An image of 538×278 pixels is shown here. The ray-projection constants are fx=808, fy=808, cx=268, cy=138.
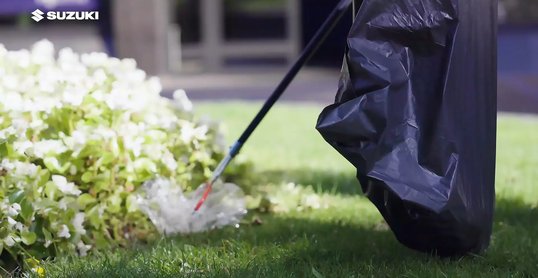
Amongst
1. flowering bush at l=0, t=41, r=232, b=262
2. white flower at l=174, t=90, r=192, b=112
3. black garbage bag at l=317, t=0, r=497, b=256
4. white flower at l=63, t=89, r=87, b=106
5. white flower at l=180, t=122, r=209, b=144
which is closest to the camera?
black garbage bag at l=317, t=0, r=497, b=256

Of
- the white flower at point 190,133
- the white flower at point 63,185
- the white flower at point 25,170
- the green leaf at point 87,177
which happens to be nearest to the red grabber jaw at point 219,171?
the white flower at point 190,133

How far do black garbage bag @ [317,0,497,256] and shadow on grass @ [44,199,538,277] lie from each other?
225 millimetres

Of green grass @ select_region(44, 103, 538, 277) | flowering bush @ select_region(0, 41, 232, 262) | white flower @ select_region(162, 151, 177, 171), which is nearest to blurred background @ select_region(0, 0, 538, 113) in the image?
green grass @ select_region(44, 103, 538, 277)

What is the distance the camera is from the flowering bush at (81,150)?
2.91 m

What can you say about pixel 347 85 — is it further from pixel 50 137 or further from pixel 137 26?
pixel 137 26

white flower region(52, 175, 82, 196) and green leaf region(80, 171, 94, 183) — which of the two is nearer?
white flower region(52, 175, 82, 196)

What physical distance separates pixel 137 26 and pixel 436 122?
37.9 feet

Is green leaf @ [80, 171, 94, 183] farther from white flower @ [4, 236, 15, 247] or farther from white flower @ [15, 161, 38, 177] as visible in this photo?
→ white flower @ [4, 236, 15, 247]

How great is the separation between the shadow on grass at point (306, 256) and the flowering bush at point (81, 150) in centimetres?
18

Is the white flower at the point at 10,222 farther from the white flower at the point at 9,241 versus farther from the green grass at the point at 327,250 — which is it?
the green grass at the point at 327,250

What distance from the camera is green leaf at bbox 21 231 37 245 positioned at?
2.80 meters

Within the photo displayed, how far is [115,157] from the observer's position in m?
3.25

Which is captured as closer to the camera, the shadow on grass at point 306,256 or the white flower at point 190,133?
the shadow on grass at point 306,256

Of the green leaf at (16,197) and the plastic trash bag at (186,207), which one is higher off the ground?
the green leaf at (16,197)
